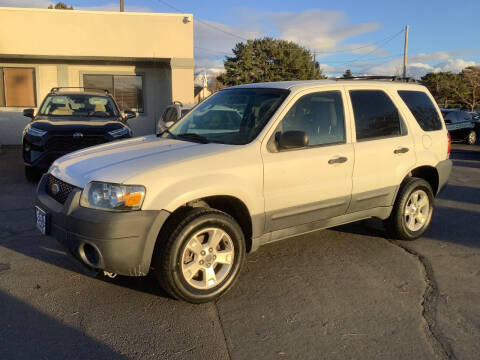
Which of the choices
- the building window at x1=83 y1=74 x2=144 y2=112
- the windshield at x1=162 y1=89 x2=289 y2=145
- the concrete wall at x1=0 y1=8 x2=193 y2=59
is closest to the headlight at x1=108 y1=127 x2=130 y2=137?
the windshield at x1=162 y1=89 x2=289 y2=145

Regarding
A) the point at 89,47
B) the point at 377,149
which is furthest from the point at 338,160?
the point at 89,47

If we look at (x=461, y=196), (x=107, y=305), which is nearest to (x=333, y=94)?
(x=107, y=305)

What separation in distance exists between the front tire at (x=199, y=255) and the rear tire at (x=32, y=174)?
5816mm

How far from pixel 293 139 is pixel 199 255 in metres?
1.26

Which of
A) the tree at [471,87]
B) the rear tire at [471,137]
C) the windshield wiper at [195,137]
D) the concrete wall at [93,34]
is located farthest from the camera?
the tree at [471,87]

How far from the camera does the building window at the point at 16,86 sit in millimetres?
15281

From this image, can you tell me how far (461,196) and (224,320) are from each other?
6098mm

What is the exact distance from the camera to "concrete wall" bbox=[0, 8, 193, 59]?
1444 cm

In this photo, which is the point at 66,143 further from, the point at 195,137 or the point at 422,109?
the point at 422,109

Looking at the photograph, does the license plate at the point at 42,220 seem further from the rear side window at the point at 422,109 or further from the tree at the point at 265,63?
the tree at the point at 265,63

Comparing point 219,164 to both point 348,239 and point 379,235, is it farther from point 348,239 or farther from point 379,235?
point 379,235

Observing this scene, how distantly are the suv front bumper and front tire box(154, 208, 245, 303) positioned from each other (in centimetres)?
14

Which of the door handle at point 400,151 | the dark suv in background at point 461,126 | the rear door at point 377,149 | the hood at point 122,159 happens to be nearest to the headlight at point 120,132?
the hood at point 122,159

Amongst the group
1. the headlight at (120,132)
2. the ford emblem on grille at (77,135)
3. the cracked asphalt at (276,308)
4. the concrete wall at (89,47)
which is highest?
the concrete wall at (89,47)
